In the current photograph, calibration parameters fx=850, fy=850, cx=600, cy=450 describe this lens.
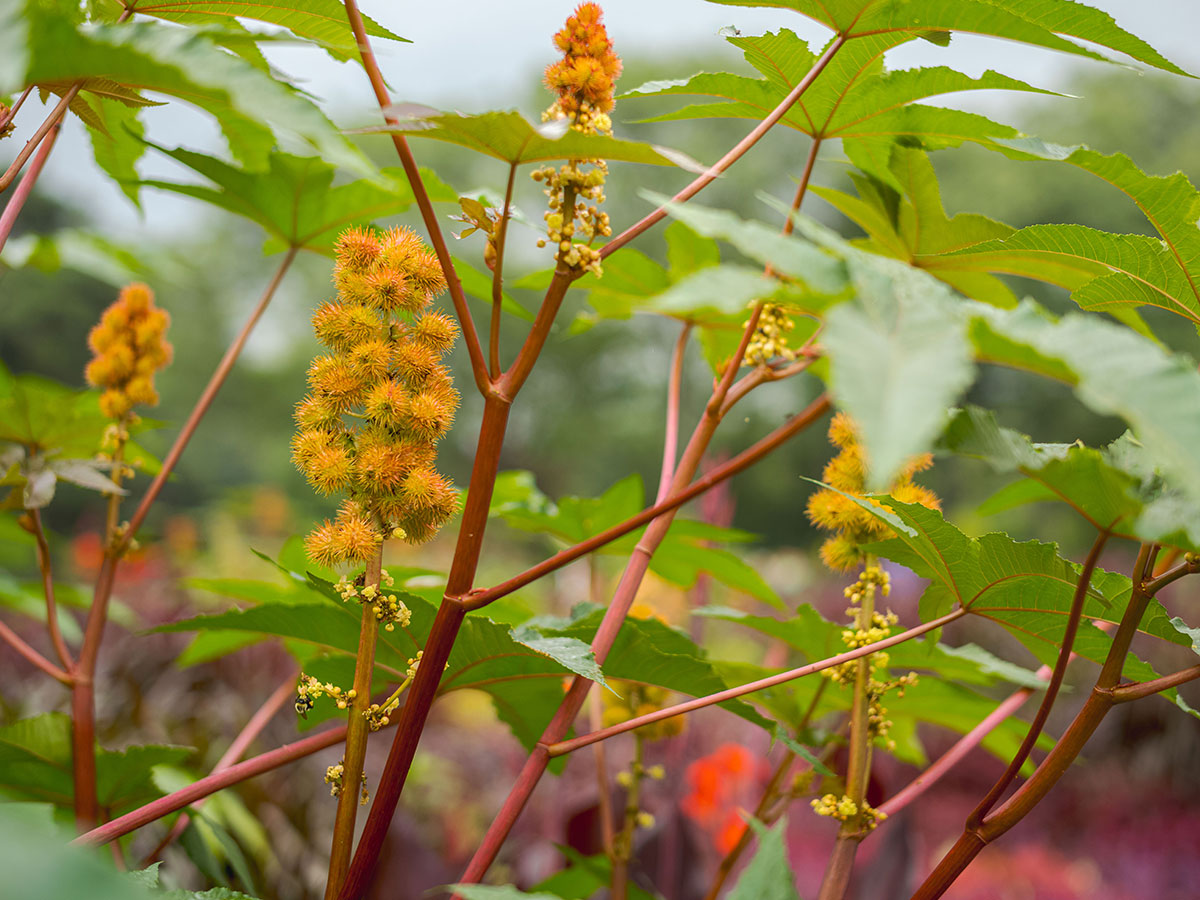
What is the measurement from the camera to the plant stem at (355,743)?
0.52 meters

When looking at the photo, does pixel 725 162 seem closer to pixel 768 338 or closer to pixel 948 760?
pixel 768 338

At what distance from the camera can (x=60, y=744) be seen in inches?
28.9

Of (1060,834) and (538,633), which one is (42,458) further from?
(1060,834)

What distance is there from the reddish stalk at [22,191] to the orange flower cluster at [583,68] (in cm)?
37

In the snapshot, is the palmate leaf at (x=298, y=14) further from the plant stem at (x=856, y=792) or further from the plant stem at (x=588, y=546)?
the plant stem at (x=856, y=792)

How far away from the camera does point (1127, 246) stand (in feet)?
1.99

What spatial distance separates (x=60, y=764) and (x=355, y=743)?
1.28 feet

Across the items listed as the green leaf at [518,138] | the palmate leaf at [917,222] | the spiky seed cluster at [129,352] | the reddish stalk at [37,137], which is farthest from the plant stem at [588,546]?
the spiky seed cluster at [129,352]

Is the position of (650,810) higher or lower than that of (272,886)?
higher

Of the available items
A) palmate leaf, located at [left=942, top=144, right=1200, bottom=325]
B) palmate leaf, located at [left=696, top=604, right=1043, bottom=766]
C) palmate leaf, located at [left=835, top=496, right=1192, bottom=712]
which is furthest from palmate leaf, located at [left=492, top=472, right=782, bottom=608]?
palmate leaf, located at [left=942, top=144, right=1200, bottom=325]

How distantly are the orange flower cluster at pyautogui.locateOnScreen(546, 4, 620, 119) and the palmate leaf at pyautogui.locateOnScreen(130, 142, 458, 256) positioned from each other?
20 centimetres

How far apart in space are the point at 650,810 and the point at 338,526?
133 centimetres

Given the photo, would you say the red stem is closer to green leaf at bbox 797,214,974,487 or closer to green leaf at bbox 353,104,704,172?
green leaf at bbox 353,104,704,172

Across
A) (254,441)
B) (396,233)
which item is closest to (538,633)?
(396,233)
